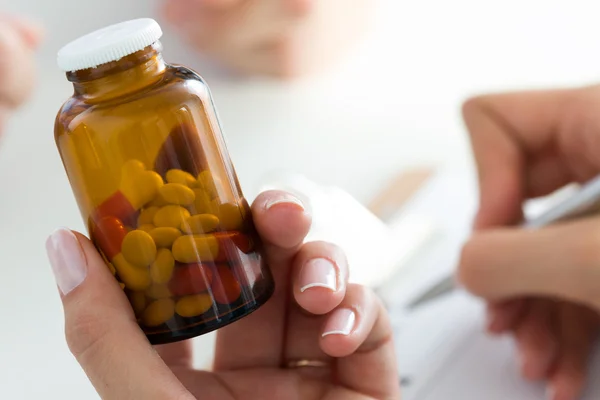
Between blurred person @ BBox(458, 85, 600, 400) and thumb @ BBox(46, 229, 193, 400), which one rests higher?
thumb @ BBox(46, 229, 193, 400)

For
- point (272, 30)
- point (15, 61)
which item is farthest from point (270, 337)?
point (272, 30)

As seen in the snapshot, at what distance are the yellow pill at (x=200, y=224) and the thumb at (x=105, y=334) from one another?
0.18 feet

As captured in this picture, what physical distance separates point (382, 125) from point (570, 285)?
1.74 feet

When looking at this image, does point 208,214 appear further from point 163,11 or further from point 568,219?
point 163,11

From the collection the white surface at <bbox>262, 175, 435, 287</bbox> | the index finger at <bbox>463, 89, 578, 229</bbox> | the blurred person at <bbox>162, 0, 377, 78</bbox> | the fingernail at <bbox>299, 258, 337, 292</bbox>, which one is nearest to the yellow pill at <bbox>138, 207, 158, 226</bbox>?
the fingernail at <bbox>299, 258, 337, 292</bbox>

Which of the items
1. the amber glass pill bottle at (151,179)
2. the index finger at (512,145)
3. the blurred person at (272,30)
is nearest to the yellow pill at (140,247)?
the amber glass pill bottle at (151,179)

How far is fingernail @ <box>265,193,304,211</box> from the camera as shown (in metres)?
0.43

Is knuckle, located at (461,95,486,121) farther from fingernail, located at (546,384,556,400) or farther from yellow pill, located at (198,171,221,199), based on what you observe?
yellow pill, located at (198,171,221,199)

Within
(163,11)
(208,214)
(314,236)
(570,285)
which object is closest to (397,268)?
(314,236)

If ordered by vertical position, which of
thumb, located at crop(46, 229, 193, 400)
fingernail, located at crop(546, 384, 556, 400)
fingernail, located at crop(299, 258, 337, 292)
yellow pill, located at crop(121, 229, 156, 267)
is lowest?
fingernail, located at crop(546, 384, 556, 400)

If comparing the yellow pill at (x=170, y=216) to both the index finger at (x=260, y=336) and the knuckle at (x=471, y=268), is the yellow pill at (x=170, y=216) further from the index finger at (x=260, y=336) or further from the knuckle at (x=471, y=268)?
the knuckle at (x=471, y=268)

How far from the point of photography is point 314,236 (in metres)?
0.69

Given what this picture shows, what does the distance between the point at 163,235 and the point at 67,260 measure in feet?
0.22

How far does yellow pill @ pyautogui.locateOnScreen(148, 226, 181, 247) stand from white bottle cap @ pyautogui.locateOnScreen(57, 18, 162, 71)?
9 centimetres
